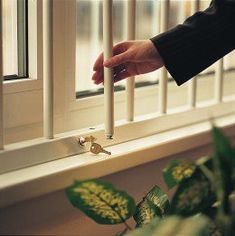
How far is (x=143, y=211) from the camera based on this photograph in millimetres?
1033

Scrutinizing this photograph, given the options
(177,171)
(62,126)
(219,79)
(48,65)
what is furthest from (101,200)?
(219,79)

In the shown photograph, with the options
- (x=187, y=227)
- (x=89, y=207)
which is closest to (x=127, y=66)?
(x=89, y=207)

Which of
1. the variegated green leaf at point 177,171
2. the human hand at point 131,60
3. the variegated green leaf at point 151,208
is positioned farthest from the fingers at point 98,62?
the variegated green leaf at point 177,171

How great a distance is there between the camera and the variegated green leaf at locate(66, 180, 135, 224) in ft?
2.92

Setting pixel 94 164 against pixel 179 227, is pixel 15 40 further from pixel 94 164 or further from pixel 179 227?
pixel 179 227

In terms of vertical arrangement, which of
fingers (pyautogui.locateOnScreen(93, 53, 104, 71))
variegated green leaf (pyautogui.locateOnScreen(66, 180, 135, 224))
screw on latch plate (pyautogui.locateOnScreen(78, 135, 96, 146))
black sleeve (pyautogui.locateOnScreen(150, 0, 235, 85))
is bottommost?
screw on latch plate (pyautogui.locateOnScreen(78, 135, 96, 146))

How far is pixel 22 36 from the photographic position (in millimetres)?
1356

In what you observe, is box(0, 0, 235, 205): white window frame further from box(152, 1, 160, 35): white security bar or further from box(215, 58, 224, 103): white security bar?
box(152, 1, 160, 35): white security bar

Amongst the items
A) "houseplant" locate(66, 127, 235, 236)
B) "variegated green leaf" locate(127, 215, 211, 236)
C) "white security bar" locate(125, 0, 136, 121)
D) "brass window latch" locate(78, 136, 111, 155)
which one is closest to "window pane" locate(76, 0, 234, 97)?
"white security bar" locate(125, 0, 136, 121)

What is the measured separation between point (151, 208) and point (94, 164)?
9.3 inches

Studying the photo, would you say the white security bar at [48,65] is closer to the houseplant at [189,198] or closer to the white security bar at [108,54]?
the white security bar at [108,54]

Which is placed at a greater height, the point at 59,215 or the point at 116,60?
the point at 116,60

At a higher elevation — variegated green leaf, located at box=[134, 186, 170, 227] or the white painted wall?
variegated green leaf, located at box=[134, 186, 170, 227]

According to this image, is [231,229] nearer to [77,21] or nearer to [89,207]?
[89,207]
